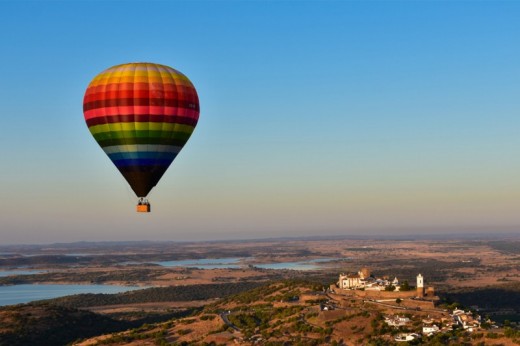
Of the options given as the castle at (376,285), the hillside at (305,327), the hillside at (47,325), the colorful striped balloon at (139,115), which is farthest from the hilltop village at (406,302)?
the hillside at (47,325)

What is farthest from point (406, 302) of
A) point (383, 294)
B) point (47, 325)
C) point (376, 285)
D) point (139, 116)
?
point (47, 325)

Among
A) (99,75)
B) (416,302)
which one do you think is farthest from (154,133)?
(416,302)

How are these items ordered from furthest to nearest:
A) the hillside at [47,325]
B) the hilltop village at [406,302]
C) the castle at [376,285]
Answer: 1. the hillside at [47,325]
2. the castle at [376,285]
3. the hilltop village at [406,302]

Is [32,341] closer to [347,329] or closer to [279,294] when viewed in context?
[279,294]

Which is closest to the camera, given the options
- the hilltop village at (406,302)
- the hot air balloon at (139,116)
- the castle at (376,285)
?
the hot air balloon at (139,116)

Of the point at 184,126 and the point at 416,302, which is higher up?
the point at 184,126

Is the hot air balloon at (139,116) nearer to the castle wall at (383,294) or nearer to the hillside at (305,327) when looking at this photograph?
the hillside at (305,327)

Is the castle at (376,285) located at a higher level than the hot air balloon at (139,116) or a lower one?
lower

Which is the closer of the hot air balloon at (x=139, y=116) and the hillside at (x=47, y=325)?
the hot air balloon at (x=139, y=116)
